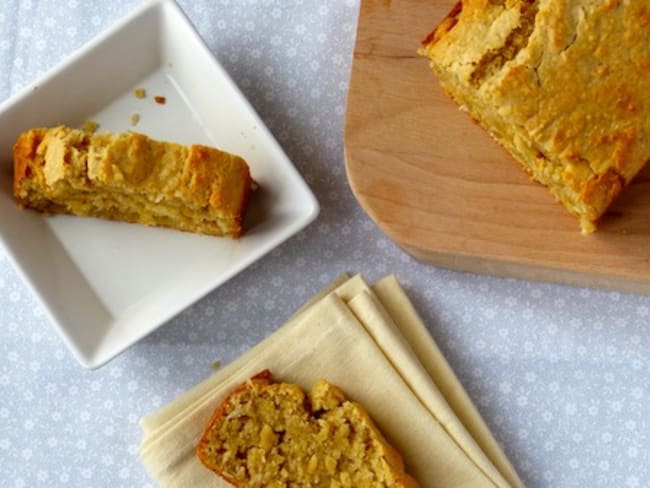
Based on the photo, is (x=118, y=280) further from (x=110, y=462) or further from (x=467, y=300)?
(x=467, y=300)

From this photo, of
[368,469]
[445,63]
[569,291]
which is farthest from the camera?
[569,291]

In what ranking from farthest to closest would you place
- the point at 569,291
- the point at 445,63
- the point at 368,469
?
the point at 569,291 < the point at 368,469 < the point at 445,63

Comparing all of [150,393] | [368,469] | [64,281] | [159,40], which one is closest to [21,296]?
[64,281]

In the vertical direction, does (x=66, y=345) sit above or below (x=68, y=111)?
below

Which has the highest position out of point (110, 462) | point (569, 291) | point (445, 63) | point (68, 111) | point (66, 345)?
point (68, 111)

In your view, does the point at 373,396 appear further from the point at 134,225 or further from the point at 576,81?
the point at 576,81

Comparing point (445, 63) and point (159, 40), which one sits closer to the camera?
point (445, 63)
